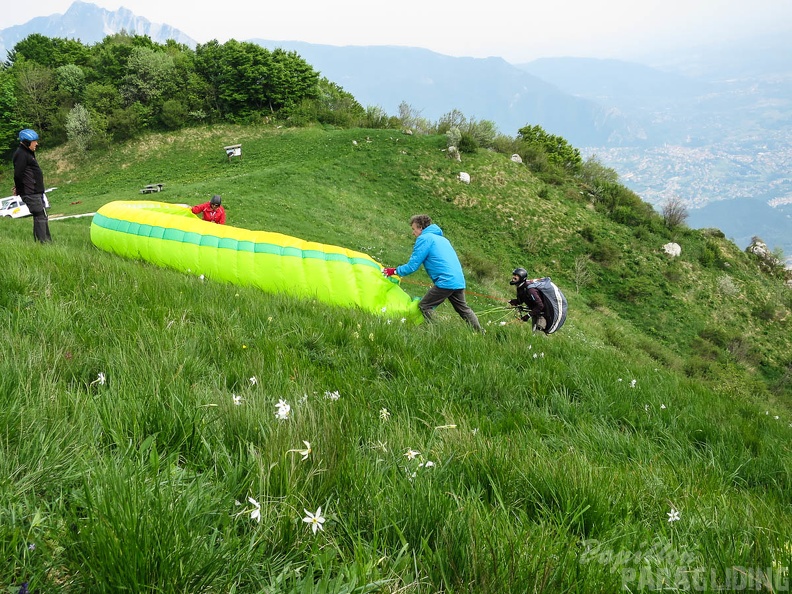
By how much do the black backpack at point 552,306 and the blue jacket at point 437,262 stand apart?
1.62 metres

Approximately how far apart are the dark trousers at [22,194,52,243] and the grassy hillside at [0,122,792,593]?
5135mm

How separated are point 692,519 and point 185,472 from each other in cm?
230

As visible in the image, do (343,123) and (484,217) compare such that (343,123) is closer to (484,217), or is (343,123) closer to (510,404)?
(484,217)

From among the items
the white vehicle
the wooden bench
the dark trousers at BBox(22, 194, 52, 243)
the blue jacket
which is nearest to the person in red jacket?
the dark trousers at BBox(22, 194, 52, 243)

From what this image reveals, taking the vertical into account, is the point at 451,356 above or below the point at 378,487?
below

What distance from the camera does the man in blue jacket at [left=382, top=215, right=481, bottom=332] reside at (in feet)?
26.7

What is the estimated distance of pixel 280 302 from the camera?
5457mm

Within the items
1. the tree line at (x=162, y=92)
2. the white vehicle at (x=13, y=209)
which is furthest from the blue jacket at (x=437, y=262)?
the tree line at (x=162, y=92)

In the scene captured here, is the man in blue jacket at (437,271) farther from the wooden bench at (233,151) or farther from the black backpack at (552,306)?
the wooden bench at (233,151)

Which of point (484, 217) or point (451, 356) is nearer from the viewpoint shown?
point (451, 356)

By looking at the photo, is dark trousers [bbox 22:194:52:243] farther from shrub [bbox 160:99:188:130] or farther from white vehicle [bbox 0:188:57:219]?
shrub [bbox 160:99:188:130]

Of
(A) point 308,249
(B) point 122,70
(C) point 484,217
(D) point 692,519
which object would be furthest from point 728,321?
(B) point 122,70

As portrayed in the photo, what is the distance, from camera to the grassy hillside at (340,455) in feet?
4.09

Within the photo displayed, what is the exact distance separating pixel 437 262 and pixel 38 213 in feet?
29.6
